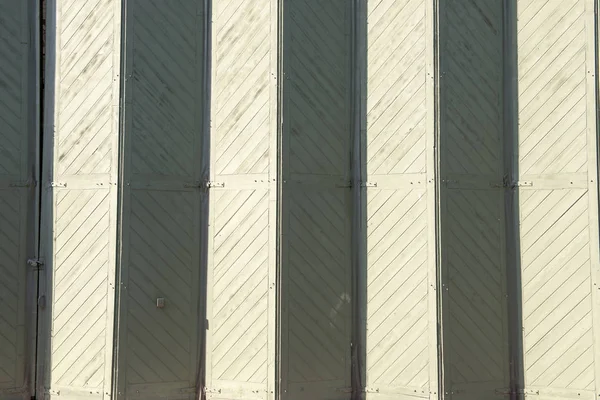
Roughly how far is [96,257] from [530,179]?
3.96 meters

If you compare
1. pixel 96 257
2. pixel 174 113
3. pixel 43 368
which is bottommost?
pixel 43 368

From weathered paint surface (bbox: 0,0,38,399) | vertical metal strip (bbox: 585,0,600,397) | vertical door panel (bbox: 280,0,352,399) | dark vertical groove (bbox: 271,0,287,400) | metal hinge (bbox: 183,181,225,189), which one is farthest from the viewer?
metal hinge (bbox: 183,181,225,189)

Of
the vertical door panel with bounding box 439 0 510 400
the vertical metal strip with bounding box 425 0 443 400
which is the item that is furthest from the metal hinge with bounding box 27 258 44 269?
the vertical door panel with bounding box 439 0 510 400

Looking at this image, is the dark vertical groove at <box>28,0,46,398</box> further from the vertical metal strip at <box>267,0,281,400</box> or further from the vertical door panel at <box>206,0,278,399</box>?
the vertical metal strip at <box>267,0,281,400</box>

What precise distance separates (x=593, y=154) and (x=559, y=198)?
48cm

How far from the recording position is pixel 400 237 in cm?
746

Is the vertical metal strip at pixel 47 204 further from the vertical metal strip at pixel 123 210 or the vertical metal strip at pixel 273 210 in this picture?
the vertical metal strip at pixel 273 210

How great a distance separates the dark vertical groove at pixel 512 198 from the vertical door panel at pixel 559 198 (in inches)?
2.2

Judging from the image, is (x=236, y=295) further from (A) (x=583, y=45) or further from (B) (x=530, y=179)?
(A) (x=583, y=45)

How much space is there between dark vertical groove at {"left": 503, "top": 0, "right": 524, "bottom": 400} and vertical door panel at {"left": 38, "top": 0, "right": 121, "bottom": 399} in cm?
354

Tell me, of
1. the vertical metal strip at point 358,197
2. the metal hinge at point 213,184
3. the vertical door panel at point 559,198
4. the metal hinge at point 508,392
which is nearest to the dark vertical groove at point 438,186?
the metal hinge at point 508,392

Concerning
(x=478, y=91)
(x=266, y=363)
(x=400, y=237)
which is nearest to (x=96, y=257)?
(x=266, y=363)

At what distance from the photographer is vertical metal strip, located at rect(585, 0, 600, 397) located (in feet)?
23.4

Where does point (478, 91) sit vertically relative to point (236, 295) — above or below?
above
